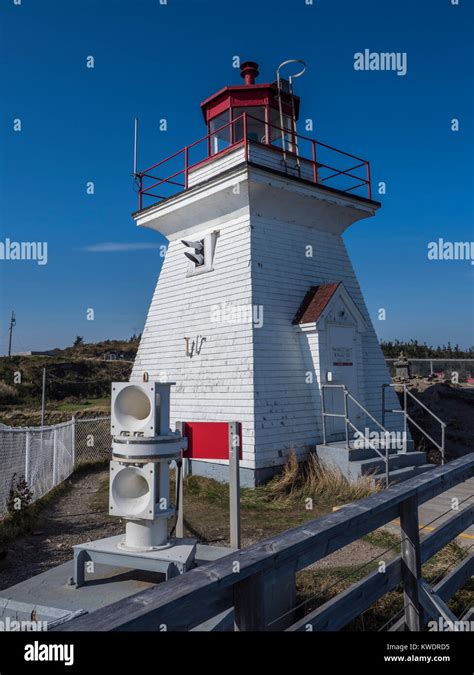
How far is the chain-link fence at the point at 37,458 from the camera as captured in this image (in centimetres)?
889

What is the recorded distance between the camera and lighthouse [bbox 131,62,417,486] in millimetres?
10859

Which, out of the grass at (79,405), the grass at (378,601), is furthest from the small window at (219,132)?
the grass at (79,405)

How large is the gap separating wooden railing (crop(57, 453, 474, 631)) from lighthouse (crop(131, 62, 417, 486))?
6.55 m

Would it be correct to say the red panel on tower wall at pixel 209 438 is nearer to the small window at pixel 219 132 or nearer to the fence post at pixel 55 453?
the fence post at pixel 55 453

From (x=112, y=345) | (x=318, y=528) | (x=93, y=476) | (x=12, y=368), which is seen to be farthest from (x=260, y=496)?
(x=112, y=345)

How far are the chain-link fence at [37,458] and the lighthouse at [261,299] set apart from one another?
9.04ft

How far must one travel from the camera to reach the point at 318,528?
2.44m

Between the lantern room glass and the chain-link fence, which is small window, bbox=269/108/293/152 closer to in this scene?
the lantern room glass

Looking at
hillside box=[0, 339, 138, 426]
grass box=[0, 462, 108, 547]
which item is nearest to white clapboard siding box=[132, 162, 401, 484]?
grass box=[0, 462, 108, 547]

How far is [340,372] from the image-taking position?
38.5 ft

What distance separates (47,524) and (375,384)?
8.24 metres

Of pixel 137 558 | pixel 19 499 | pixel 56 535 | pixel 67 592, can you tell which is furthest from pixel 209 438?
pixel 19 499
